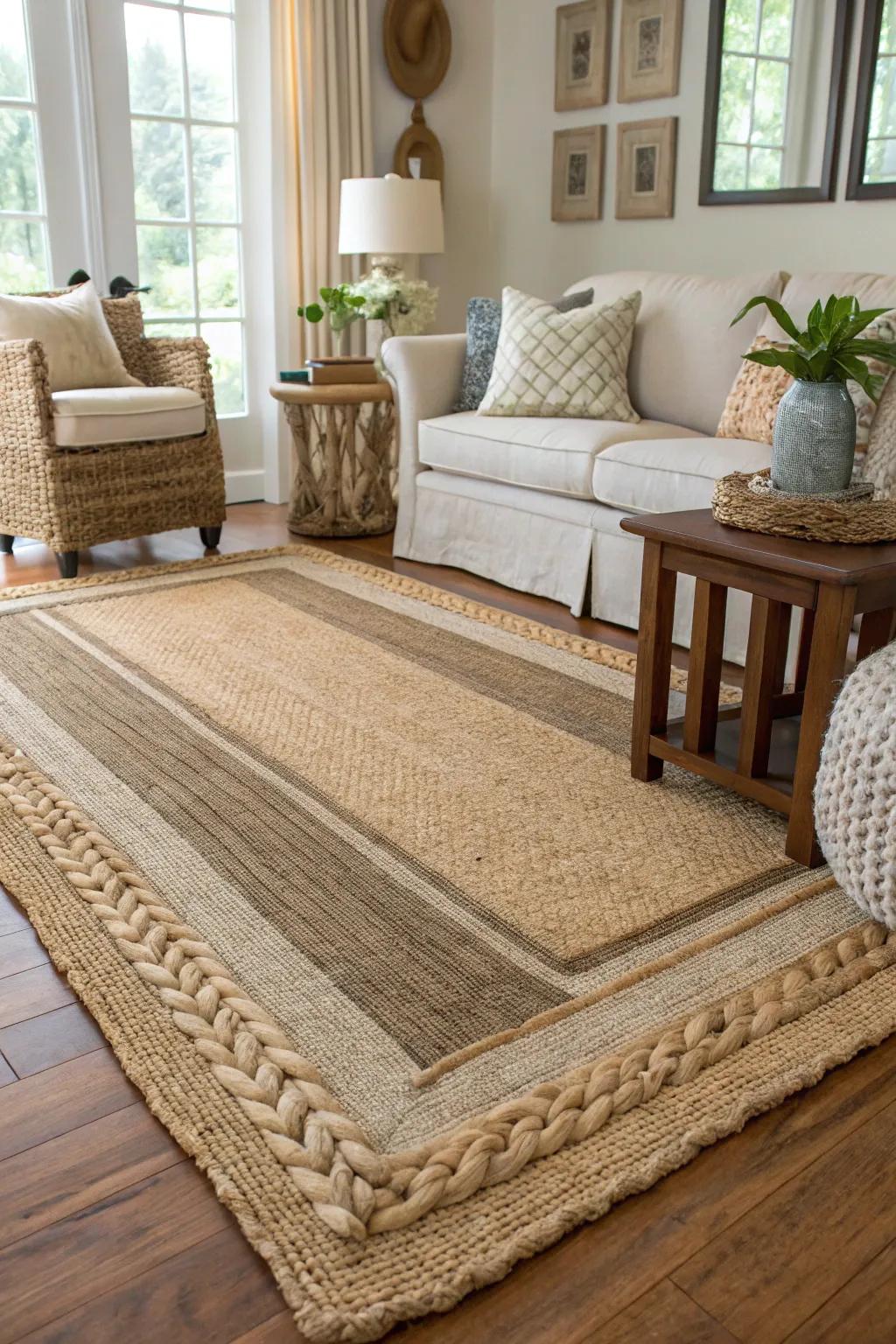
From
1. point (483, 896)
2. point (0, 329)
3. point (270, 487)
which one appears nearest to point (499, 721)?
point (483, 896)

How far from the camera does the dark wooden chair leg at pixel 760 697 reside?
189cm

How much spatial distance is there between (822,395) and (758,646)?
43 centimetres

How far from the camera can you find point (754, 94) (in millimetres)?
3756

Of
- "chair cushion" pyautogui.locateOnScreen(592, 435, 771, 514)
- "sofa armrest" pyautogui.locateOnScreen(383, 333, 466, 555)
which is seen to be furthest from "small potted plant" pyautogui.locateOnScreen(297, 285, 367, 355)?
"chair cushion" pyautogui.locateOnScreen(592, 435, 771, 514)

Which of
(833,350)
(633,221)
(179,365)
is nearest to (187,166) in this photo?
(179,365)

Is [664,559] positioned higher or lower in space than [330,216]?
lower

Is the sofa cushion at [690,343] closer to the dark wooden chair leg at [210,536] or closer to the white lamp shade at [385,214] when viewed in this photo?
the white lamp shade at [385,214]

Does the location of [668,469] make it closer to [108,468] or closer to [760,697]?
[760,697]

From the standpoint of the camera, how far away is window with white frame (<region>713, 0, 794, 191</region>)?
365 centimetres

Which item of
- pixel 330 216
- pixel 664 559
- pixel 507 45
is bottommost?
pixel 664 559

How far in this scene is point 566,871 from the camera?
1.77 meters

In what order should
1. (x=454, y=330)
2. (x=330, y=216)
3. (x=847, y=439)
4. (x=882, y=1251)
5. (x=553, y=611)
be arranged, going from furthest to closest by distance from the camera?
(x=454, y=330) → (x=330, y=216) → (x=553, y=611) → (x=847, y=439) → (x=882, y=1251)

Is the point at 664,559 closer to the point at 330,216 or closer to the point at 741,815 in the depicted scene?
the point at 741,815

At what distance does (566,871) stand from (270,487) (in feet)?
10.8
